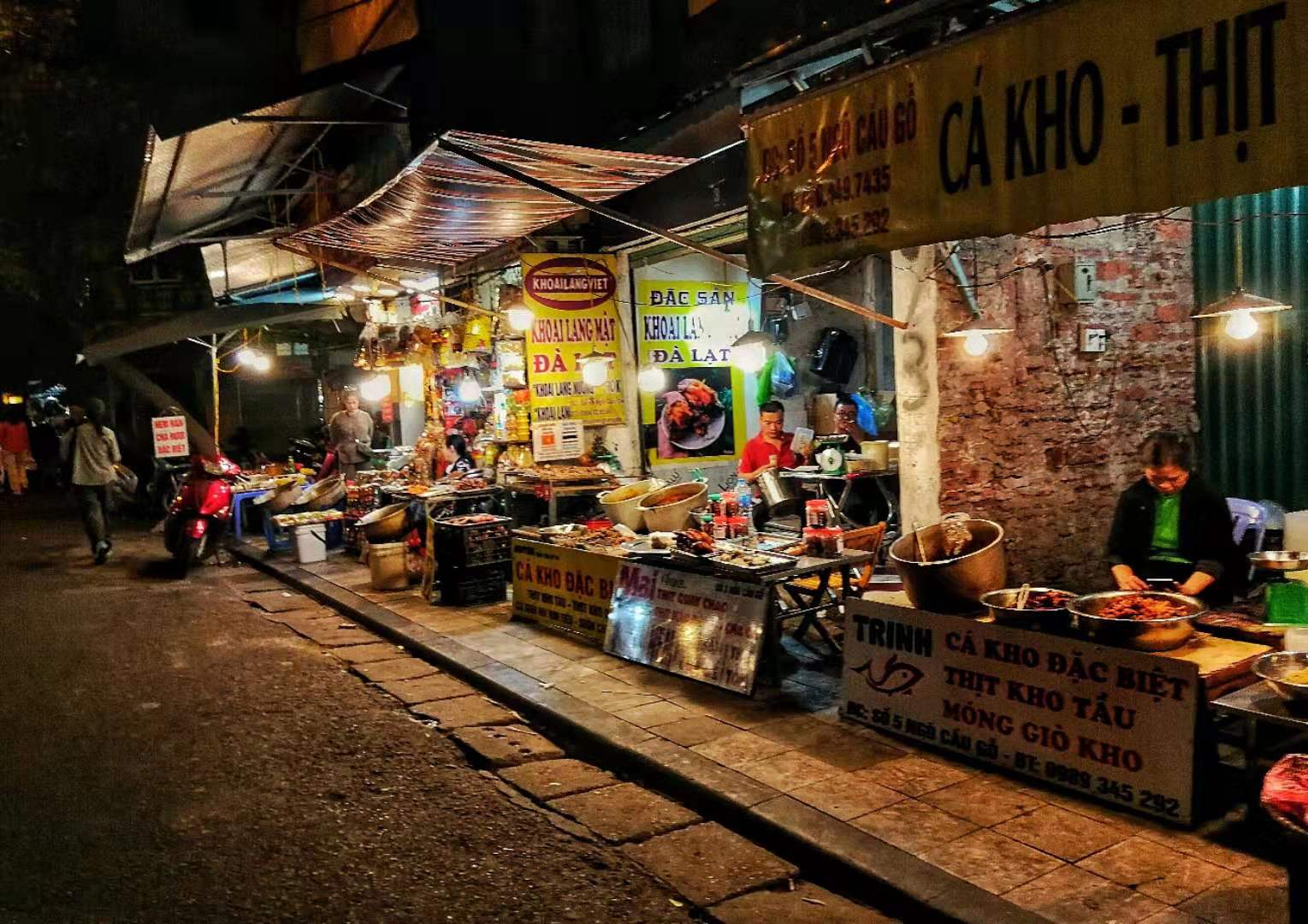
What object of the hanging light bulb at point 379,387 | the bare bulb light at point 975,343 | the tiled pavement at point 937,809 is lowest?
the tiled pavement at point 937,809

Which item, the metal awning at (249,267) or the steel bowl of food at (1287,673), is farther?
the metal awning at (249,267)

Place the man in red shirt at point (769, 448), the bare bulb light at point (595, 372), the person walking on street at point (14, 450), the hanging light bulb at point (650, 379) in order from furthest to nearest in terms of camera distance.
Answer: the person walking on street at point (14, 450), the hanging light bulb at point (650, 379), the bare bulb light at point (595, 372), the man in red shirt at point (769, 448)

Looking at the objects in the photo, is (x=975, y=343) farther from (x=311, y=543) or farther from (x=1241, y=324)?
(x=311, y=543)

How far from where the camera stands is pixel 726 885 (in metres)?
4.77

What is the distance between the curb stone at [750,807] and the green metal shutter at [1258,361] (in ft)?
19.2

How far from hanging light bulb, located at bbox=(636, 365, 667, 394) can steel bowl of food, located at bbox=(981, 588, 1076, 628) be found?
7112 millimetres

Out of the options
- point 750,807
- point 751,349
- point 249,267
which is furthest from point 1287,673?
point 249,267

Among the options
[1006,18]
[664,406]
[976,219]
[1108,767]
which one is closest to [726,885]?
[1108,767]

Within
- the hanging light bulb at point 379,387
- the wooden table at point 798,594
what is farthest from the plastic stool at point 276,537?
the wooden table at point 798,594

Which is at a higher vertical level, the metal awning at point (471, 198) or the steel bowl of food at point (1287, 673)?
the metal awning at point (471, 198)

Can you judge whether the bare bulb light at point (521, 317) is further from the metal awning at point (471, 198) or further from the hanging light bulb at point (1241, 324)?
the hanging light bulb at point (1241, 324)

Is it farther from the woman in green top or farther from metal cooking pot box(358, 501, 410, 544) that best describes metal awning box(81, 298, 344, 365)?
the woman in green top

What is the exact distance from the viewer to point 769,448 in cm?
1173

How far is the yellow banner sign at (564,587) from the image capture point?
8695 mm
